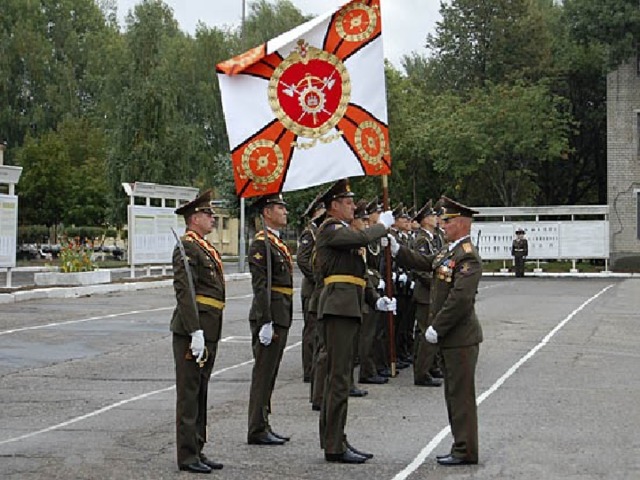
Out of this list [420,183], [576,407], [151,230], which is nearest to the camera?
[576,407]

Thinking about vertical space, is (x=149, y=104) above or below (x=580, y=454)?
above

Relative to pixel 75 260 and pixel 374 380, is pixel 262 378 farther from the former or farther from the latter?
Answer: pixel 75 260

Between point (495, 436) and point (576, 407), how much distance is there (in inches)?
71.8

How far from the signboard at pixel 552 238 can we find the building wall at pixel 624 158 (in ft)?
15.8

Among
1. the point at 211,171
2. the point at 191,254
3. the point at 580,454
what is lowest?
the point at 580,454

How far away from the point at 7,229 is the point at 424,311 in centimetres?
1630

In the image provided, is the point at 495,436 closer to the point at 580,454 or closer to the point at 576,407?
the point at 580,454

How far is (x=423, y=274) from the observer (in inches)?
505

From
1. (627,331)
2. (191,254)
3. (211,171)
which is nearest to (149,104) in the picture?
(211,171)

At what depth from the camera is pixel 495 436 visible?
30.8 feet

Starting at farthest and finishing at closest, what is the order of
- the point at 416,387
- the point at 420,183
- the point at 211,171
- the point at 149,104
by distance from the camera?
the point at 211,171, the point at 420,183, the point at 149,104, the point at 416,387

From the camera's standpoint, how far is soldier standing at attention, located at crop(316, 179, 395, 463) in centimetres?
842

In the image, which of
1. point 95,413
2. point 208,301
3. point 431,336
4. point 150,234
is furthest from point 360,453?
point 150,234

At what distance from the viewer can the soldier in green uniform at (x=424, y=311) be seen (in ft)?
40.8
